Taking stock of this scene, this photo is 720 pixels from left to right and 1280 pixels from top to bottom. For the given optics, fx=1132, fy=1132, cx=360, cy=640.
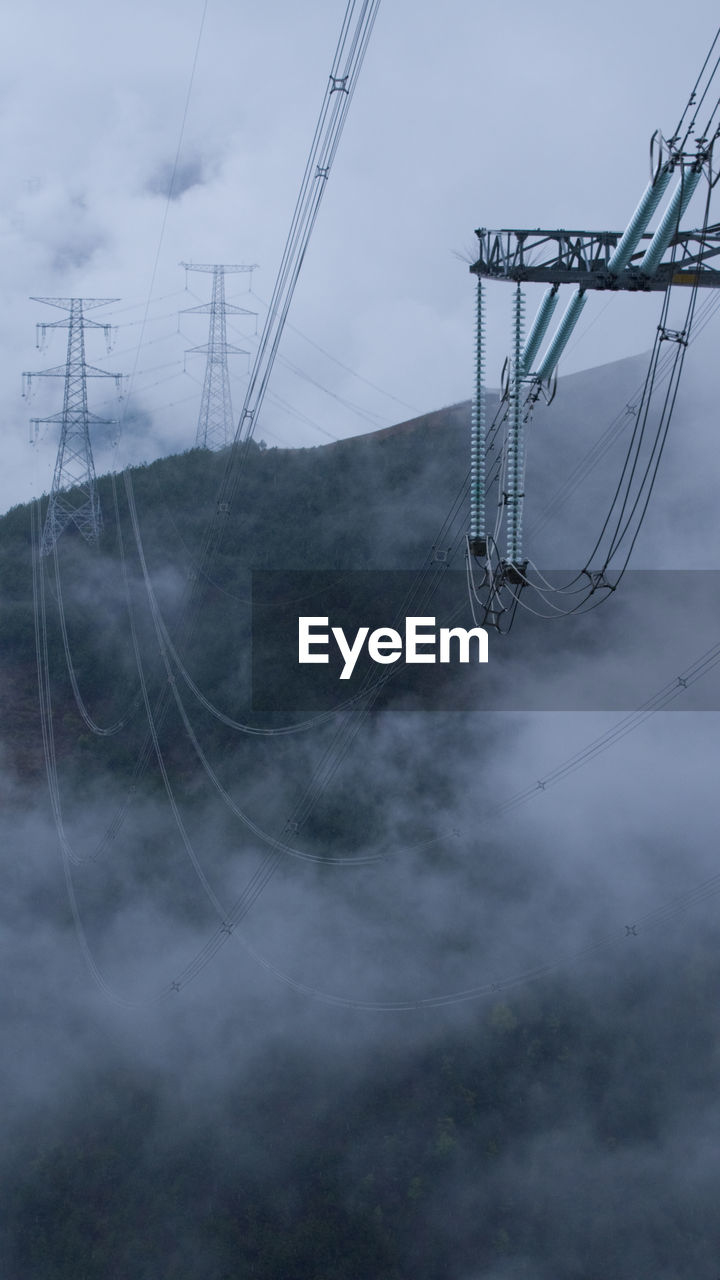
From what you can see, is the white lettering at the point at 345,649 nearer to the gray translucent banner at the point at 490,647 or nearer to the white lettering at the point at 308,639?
the gray translucent banner at the point at 490,647

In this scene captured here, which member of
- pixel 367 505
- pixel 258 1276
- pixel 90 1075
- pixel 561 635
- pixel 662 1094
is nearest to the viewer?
pixel 258 1276

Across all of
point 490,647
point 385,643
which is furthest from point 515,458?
point 490,647

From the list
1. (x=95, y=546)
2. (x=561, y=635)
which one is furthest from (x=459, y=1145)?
(x=95, y=546)

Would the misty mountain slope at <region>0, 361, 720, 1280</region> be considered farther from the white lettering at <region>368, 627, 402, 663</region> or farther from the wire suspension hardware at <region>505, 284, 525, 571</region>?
the wire suspension hardware at <region>505, 284, 525, 571</region>

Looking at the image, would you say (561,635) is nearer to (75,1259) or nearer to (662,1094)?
(662,1094)

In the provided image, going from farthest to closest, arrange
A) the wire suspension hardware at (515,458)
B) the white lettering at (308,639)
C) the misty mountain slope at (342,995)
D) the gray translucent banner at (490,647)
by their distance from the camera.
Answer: the white lettering at (308,639), the gray translucent banner at (490,647), the misty mountain slope at (342,995), the wire suspension hardware at (515,458)

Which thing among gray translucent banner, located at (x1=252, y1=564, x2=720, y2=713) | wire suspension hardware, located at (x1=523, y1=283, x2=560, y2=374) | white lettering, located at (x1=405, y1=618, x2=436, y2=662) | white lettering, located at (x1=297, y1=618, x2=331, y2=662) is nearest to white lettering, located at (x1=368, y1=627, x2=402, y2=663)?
white lettering, located at (x1=405, y1=618, x2=436, y2=662)

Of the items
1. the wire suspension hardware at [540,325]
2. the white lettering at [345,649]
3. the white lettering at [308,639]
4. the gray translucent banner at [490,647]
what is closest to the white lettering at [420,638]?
the gray translucent banner at [490,647]

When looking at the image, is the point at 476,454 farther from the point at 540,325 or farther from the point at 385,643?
the point at 385,643
